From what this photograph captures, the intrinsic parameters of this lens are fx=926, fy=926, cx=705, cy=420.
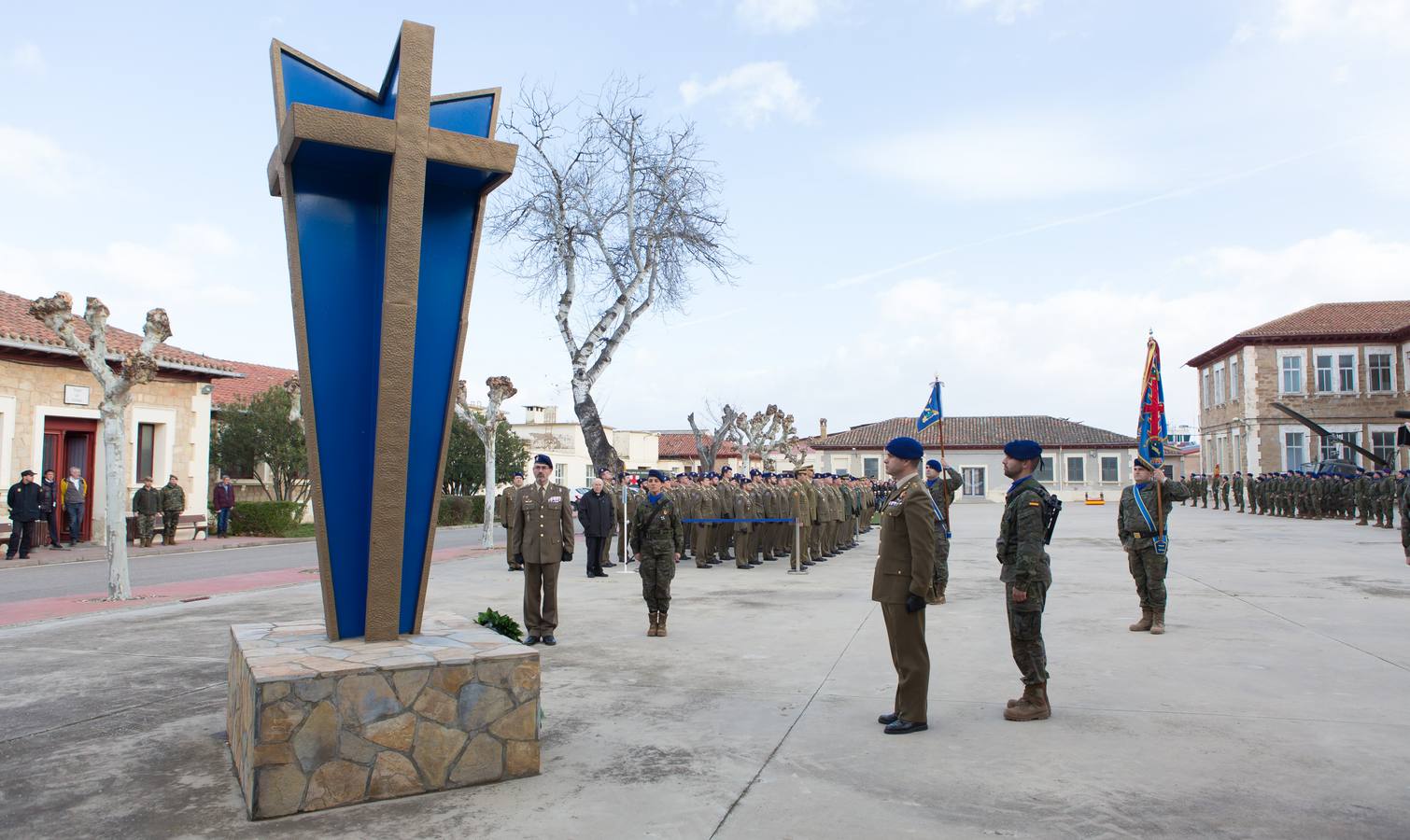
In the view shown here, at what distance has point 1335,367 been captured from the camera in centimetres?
4097

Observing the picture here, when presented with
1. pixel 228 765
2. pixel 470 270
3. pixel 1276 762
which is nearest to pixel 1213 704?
pixel 1276 762

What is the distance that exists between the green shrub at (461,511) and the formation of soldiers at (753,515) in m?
17.4

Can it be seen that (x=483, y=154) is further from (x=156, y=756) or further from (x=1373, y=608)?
(x=1373, y=608)

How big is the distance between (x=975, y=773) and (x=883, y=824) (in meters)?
0.94

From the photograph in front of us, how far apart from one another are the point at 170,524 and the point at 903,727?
21059 mm

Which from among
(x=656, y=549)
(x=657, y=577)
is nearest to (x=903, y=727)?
(x=657, y=577)

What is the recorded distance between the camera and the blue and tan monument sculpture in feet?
14.8

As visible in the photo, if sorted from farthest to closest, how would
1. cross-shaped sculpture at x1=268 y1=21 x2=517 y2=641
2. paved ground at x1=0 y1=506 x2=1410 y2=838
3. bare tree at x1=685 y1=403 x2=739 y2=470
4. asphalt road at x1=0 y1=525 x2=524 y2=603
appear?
bare tree at x1=685 y1=403 x2=739 y2=470 < asphalt road at x1=0 y1=525 x2=524 y2=603 < cross-shaped sculpture at x1=268 y1=21 x2=517 y2=641 < paved ground at x1=0 y1=506 x2=1410 y2=838

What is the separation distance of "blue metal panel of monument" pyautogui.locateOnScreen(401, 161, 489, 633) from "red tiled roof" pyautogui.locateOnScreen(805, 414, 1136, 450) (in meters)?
52.5

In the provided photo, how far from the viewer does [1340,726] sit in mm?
5543

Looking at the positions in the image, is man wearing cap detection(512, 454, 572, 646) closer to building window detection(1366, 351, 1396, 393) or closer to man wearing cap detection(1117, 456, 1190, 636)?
man wearing cap detection(1117, 456, 1190, 636)

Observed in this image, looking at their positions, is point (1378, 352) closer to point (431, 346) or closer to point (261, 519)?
point (261, 519)

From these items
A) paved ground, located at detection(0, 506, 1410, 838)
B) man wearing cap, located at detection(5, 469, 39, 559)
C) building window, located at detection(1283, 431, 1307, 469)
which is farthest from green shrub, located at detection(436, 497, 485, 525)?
building window, located at detection(1283, 431, 1307, 469)

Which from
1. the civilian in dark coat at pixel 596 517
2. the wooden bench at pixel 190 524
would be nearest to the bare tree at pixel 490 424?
the civilian in dark coat at pixel 596 517
